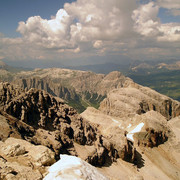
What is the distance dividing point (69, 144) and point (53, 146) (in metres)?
12.0

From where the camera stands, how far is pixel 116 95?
126 meters

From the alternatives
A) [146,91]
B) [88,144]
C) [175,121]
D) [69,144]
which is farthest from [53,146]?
[146,91]

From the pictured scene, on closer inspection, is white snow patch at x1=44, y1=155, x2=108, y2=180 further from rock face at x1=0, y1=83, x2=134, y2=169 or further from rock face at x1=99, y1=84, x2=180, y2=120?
rock face at x1=99, y1=84, x2=180, y2=120

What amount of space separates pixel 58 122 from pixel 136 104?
78.2 metres

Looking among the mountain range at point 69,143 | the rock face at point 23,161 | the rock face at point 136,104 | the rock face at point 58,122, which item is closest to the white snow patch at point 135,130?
the mountain range at point 69,143

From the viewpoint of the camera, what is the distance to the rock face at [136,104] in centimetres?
11188

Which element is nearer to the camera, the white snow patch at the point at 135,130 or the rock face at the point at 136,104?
the white snow patch at the point at 135,130

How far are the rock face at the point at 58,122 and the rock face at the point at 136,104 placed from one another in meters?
59.3

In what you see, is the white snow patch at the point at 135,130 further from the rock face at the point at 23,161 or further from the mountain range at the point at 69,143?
the rock face at the point at 23,161

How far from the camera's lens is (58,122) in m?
47.5

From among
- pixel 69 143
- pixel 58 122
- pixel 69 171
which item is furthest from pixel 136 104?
pixel 69 171

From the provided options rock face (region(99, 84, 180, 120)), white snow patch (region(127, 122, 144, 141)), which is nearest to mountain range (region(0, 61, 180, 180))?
white snow patch (region(127, 122, 144, 141))

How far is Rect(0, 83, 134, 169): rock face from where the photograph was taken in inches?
1555

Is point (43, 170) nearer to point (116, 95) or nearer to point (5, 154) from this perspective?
point (5, 154)
